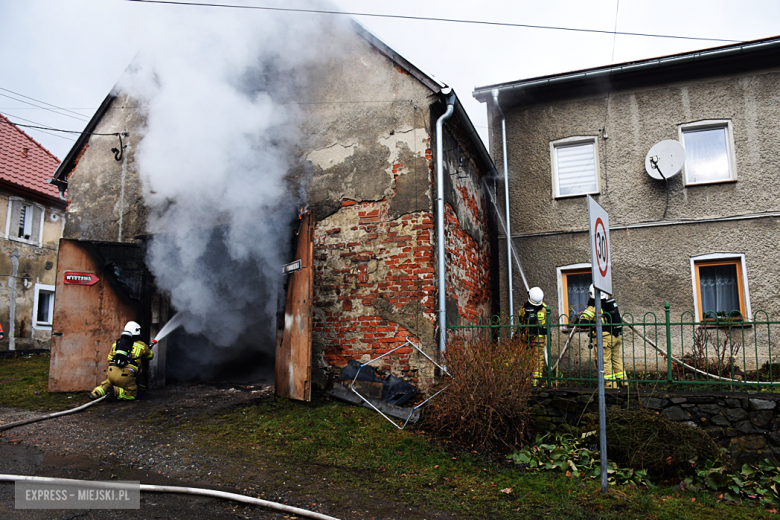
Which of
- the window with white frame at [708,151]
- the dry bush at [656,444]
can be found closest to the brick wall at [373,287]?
the dry bush at [656,444]

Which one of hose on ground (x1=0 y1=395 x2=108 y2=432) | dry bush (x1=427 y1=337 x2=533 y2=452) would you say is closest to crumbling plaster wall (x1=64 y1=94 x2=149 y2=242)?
hose on ground (x1=0 y1=395 x2=108 y2=432)

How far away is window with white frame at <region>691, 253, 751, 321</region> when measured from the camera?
8906mm

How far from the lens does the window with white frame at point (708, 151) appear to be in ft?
30.6

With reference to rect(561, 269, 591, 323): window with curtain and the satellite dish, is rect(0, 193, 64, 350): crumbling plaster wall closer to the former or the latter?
rect(561, 269, 591, 323): window with curtain

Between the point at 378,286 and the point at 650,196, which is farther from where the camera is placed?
the point at 650,196

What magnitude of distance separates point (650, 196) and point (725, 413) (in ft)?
17.4

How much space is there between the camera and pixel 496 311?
10422mm

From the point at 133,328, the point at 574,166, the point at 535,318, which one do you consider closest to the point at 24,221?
the point at 133,328

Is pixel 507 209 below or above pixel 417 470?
above

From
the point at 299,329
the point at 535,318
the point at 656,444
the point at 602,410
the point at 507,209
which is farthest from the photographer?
the point at 507,209

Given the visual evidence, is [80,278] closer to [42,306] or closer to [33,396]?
[33,396]

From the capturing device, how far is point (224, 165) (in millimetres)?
8031

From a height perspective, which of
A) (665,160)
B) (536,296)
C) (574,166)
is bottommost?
(536,296)

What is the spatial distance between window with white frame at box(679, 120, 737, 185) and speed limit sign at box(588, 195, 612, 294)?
6.01 metres
